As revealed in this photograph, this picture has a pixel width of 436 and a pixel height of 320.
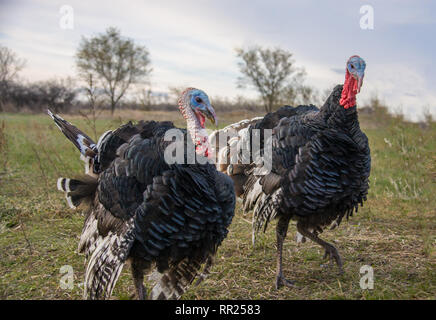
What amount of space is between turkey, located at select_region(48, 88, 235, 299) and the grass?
2.05 ft

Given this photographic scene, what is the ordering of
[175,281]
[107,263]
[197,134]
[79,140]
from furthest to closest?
[79,140] < [175,281] < [197,134] < [107,263]

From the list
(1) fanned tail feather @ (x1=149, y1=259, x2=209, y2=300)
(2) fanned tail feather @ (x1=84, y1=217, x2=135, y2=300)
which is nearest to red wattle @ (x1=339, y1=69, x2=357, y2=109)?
(1) fanned tail feather @ (x1=149, y1=259, x2=209, y2=300)

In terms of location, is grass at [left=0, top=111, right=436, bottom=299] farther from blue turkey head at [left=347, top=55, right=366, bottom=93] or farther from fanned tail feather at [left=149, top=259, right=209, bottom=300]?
blue turkey head at [left=347, top=55, right=366, bottom=93]

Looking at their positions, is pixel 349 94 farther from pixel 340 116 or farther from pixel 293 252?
pixel 293 252

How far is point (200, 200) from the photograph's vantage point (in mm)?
2986

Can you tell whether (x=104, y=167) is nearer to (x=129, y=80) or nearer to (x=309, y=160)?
(x=309, y=160)

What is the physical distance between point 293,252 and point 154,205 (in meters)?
2.59

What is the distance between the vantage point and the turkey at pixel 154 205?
2.93 metres

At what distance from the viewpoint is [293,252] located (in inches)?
192

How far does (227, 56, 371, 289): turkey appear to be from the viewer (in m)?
3.69

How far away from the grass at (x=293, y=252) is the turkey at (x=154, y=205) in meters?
0.63

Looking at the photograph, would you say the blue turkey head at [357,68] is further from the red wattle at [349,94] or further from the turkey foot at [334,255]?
the turkey foot at [334,255]

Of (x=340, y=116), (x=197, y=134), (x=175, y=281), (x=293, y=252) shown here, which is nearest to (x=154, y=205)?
(x=197, y=134)

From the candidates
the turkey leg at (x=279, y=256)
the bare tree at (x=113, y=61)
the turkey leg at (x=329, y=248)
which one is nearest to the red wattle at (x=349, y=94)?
the turkey leg at (x=279, y=256)
